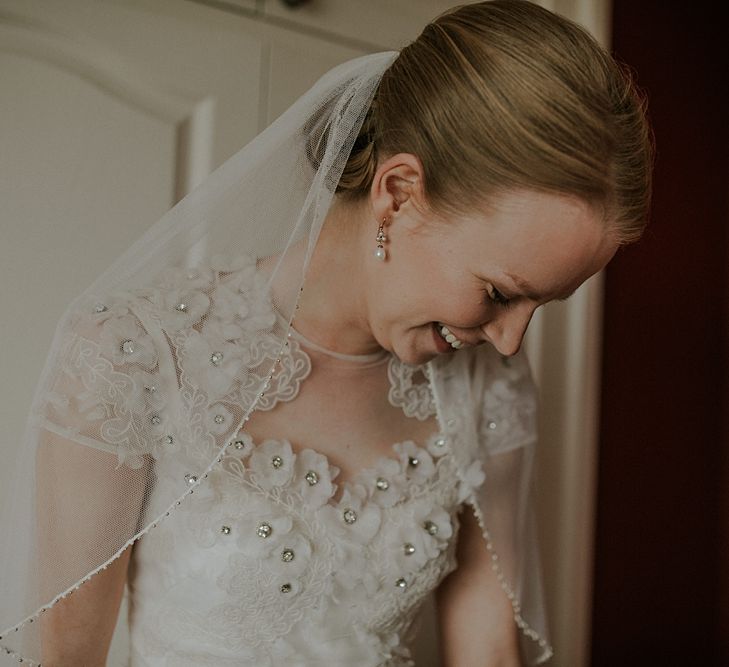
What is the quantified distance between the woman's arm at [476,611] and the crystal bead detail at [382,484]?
191 millimetres

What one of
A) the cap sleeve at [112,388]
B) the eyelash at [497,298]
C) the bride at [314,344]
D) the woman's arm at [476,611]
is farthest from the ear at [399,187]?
the woman's arm at [476,611]

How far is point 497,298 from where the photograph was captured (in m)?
0.88

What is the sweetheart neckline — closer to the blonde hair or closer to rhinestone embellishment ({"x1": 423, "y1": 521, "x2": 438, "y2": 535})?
rhinestone embellishment ({"x1": 423, "y1": 521, "x2": 438, "y2": 535})

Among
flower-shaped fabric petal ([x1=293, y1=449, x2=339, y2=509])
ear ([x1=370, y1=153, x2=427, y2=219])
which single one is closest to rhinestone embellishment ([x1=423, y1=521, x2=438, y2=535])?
flower-shaped fabric petal ([x1=293, y1=449, x2=339, y2=509])

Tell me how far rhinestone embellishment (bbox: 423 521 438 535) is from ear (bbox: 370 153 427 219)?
352 millimetres

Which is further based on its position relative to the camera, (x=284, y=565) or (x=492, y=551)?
(x=492, y=551)

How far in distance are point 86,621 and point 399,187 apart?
54 centimetres

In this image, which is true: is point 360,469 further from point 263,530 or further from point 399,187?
point 399,187

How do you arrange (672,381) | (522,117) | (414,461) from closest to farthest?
1. (522,117)
2. (414,461)
3. (672,381)

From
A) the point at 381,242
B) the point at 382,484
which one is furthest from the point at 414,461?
A: the point at 381,242

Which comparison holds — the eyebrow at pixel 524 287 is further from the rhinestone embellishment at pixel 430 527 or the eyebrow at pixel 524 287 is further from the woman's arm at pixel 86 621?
the woman's arm at pixel 86 621

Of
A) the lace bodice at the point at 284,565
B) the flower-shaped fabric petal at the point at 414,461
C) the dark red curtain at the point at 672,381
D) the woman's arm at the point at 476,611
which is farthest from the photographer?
the dark red curtain at the point at 672,381

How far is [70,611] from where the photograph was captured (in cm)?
89

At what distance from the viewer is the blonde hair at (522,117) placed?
0.79 meters
